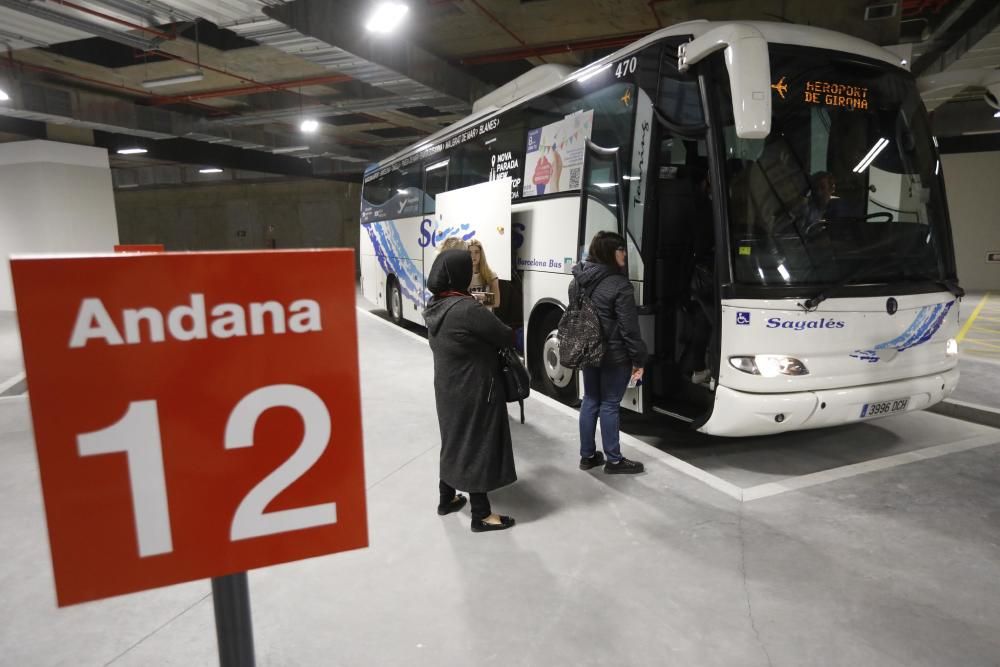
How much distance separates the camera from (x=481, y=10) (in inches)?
308

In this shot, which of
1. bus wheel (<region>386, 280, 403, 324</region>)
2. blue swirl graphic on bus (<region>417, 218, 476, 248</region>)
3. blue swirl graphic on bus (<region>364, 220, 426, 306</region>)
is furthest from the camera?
bus wheel (<region>386, 280, 403, 324</region>)

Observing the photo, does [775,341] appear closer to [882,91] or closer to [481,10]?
[882,91]

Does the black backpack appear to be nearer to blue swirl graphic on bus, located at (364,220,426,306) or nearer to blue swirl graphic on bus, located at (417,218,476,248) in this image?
blue swirl graphic on bus, located at (417,218,476,248)

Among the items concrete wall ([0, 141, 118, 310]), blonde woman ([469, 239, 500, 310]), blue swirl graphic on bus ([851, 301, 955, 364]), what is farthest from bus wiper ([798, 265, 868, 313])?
concrete wall ([0, 141, 118, 310])

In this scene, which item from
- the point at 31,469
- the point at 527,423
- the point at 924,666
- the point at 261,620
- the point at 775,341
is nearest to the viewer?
the point at 924,666

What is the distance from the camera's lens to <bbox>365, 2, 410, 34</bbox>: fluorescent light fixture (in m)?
6.16

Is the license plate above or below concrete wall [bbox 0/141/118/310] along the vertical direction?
below

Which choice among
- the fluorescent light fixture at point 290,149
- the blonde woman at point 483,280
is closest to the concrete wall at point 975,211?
the blonde woman at point 483,280

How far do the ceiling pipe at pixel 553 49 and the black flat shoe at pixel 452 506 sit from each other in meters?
7.59

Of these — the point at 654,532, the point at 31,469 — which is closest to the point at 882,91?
the point at 654,532

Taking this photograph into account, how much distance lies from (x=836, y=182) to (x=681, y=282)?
128 centimetres

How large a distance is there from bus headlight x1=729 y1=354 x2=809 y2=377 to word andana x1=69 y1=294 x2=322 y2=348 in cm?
342

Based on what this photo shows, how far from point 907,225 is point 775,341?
5.01ft

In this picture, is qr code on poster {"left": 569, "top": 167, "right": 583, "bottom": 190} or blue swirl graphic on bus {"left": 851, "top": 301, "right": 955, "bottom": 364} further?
qr code on poster {"left": 569, "top": 167, "right": 583, "bottom": 190}
